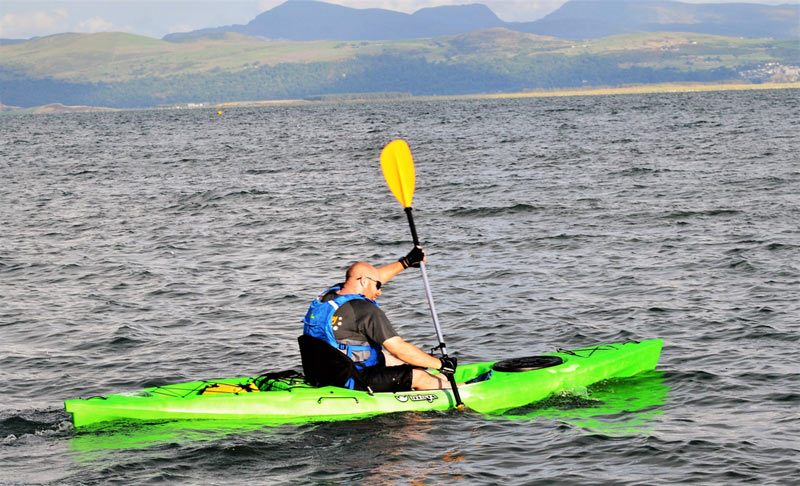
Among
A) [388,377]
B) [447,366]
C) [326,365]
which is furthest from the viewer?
[447,366]

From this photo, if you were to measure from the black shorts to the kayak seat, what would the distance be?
0.06m

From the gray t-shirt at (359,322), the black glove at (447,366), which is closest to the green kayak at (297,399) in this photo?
the black glove at (447,366)

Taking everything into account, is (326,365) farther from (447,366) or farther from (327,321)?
(447,366)

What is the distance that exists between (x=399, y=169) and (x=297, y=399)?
3.64 metres

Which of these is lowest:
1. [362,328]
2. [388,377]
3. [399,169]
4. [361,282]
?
[388,377]

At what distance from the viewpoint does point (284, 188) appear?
92.5ft

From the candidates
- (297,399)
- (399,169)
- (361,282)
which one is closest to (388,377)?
(297,399)

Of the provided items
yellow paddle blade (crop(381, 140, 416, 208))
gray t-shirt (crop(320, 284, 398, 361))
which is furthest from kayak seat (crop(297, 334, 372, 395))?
yellow paddle blade (crop(381, 140, 416, 208))

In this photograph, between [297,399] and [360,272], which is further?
[297,399]

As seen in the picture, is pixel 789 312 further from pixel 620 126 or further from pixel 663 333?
pixel 620 126

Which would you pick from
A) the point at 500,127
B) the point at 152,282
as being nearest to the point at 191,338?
the point at 152,282

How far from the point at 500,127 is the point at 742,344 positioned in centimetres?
5338

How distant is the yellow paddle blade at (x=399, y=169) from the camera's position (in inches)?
426

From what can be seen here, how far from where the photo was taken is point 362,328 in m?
7.94
